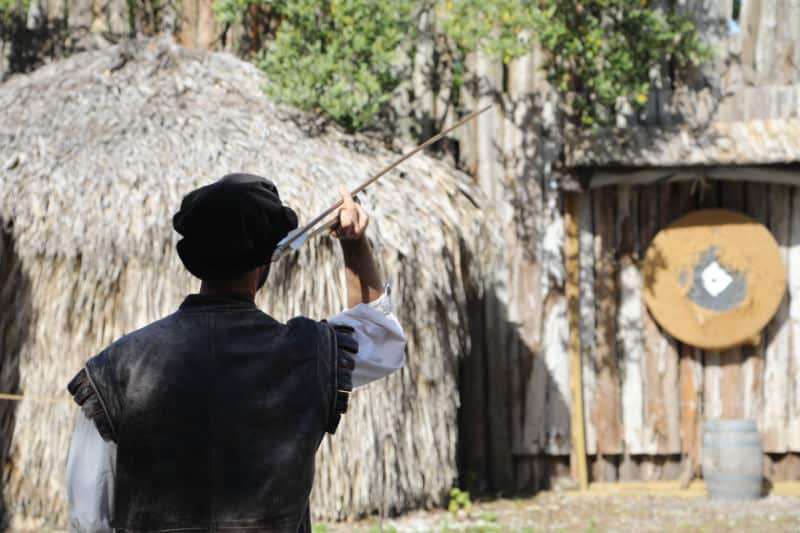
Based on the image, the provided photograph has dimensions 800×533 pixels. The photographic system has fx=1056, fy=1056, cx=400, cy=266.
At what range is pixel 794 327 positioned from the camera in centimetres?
757

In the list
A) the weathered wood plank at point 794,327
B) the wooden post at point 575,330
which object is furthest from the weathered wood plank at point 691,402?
the wooden post at point 575,330

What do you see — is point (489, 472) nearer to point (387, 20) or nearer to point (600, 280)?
point (600, 280)

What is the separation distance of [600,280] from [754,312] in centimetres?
110

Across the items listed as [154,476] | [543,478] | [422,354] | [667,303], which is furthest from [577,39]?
[154,476]

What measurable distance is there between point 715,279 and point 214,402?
6.20m

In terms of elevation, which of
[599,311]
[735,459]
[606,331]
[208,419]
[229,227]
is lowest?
[735,459]

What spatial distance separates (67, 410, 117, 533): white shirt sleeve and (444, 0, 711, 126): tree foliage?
18.7ft

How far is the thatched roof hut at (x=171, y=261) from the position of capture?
21.1ft

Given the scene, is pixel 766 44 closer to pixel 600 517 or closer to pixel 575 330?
pixel 575 330


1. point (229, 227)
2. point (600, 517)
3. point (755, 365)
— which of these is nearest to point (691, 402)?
point (755, 365)

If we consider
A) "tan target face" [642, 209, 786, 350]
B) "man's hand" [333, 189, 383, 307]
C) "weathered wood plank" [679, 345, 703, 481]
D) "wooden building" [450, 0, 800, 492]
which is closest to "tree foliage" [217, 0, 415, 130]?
"wooden building" [450, 0, 800, 492]

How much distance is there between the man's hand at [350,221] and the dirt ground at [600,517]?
4.50 metres

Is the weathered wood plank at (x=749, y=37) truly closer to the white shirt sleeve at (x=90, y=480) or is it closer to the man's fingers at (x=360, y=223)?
the man's fingers at (x=360, y=223)

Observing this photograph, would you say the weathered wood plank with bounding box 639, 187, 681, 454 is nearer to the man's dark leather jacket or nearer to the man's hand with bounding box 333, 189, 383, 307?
the man's hand with bounding box 333, 189, 383, 307
